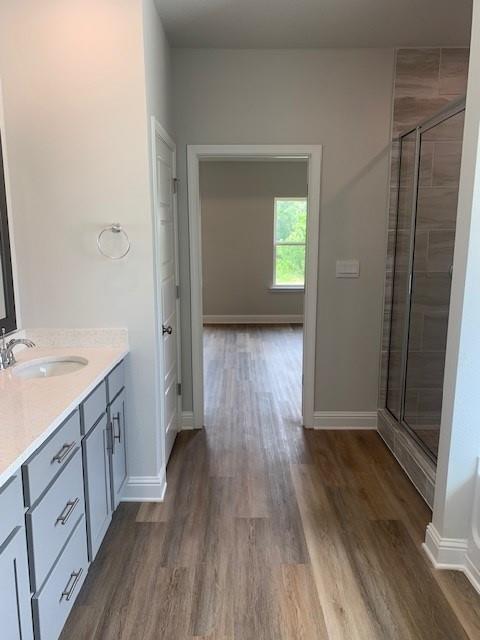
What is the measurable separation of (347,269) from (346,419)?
46.3 inches

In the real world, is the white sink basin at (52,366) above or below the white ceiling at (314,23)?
below

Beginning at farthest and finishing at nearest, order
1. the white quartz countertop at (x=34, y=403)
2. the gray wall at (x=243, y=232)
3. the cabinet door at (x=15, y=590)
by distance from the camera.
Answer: the gray wall at (x=243, y=232), the white quartz countertop at (x=34, y=403), the cabinet door at (x=15, y=590)

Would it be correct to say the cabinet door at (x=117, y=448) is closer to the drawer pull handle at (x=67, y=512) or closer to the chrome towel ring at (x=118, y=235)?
the drawer pull handle at (x=67, y=512)

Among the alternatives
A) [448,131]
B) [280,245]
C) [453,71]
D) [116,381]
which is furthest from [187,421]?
[280,245]

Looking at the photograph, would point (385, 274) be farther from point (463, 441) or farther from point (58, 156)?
point (58, 156)

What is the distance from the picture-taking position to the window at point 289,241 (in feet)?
24.4

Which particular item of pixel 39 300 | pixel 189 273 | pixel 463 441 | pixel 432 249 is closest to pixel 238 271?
pixel 189 273

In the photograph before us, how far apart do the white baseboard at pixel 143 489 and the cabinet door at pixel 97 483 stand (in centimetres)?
38

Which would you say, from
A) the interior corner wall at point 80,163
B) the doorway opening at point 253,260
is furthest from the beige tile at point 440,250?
the doorway opening at point 253,260

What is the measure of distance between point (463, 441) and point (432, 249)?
142 cm

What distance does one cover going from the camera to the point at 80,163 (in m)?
2.32

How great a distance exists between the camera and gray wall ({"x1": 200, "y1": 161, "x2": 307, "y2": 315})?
286 inches

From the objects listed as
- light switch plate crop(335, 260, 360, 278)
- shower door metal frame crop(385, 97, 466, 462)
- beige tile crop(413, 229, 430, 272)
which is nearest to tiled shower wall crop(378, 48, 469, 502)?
shower door metal frame crop(385, 97, 466, 462)

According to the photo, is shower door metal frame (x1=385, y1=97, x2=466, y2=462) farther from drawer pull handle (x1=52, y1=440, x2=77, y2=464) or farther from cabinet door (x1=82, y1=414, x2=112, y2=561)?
drawer pull handle (x1=52, y1=440, x2=77, y2=464)
